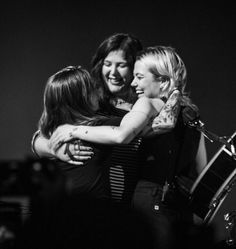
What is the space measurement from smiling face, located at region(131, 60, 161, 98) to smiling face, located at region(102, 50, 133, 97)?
25 cm

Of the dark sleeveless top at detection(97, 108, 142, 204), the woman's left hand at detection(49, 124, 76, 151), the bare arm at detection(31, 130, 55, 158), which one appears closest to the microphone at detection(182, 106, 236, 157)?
the dark sleeveless top at detection(97, 108, 142, 204)

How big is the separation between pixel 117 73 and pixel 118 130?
58 cm

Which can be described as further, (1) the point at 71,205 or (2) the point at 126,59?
(2) the point at 126,59

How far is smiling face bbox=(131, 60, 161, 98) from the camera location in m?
2.32

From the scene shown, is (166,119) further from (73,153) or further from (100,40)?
(100,40)

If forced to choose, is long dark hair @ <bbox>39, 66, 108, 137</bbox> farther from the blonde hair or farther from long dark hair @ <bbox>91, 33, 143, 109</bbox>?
long dark hair @ <bbox>91, 33, 143, 109</bbox>

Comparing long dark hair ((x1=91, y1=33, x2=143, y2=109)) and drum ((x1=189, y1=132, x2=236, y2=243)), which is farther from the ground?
long dark hair ((x1=91, y1=33, x2=143, y2=109))

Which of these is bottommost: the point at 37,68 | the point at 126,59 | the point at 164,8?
the point at 37,68

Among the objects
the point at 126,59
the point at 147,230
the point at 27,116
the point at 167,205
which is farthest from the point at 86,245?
the point at 27,116

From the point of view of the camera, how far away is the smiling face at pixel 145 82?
232 cm

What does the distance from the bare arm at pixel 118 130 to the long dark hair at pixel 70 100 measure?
5cm

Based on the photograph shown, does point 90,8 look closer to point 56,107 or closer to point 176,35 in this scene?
point 176,35

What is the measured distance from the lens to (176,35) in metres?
3.04

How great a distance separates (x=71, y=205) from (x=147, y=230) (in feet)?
0.91
